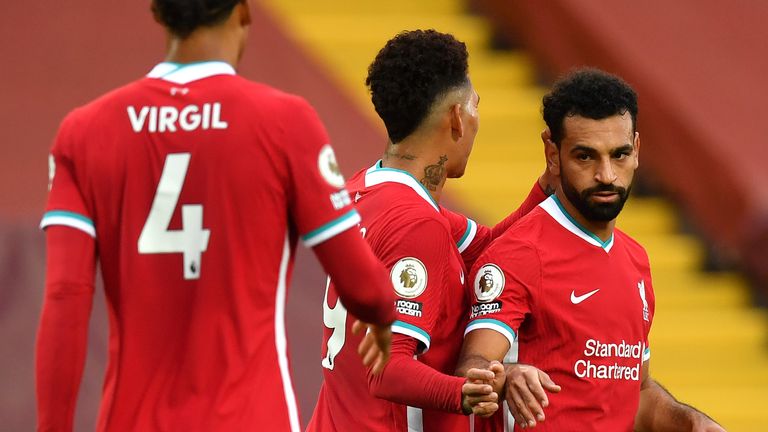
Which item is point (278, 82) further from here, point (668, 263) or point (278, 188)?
point (278, 188)

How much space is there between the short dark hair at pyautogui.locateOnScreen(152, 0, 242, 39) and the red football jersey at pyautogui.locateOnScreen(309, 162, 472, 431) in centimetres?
96

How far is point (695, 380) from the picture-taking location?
8.16 metres

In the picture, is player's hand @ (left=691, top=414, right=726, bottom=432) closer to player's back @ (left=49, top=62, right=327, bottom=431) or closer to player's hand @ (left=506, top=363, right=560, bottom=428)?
player's hand @ (left=506, top=363, right=560, bottom=428)

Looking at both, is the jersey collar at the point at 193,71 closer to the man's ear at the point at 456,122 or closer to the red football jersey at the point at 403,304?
the red football jersey at the point at 403,304

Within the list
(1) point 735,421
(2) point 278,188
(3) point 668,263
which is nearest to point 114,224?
(2) point 278,188

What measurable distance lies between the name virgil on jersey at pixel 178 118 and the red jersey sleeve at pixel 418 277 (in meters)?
0.89

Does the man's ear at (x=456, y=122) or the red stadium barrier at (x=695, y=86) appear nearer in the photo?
the man's ear at (x=456, y=122)

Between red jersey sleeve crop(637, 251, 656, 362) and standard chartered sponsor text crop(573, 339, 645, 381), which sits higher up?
red jersey sleeve crop(637, 251, 656, 362)

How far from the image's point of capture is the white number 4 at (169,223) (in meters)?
3.09

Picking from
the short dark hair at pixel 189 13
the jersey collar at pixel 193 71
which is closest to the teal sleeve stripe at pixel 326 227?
the jersey collar at pixel 193 71

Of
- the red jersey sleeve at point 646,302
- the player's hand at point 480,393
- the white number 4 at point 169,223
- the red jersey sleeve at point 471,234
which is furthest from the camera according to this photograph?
the red jersey sleeve at point 471,234

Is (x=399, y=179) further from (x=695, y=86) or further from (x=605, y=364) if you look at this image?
(x=695, y=86)

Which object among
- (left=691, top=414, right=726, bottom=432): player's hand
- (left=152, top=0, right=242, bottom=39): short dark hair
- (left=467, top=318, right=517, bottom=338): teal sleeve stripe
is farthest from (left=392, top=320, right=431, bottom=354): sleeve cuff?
(left=152, top=0, right=242, bottom=39): short dark hair

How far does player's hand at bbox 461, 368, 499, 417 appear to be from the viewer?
11.6ft
